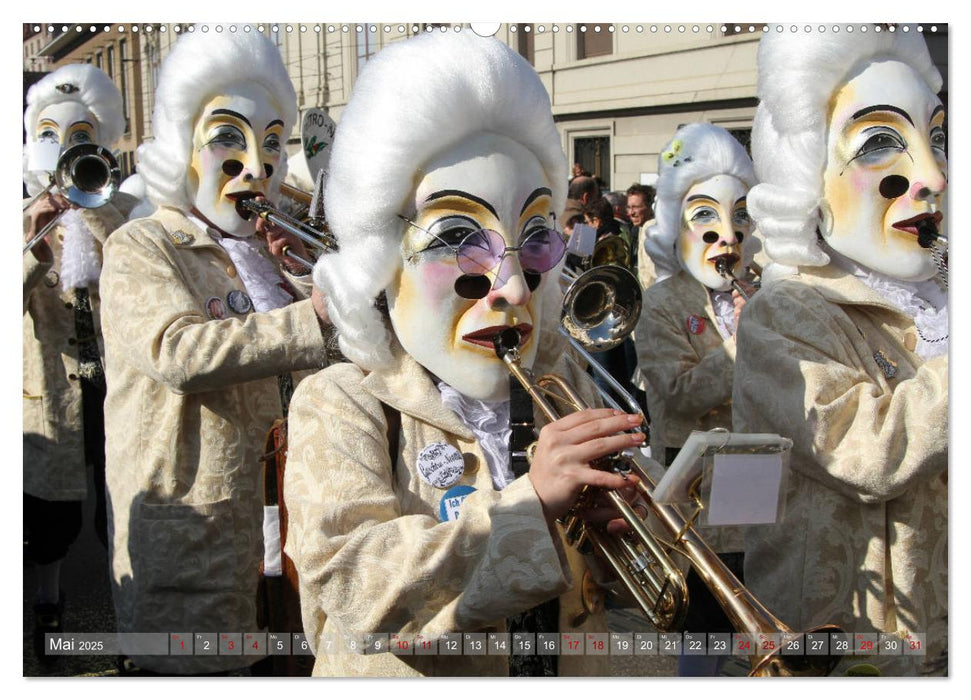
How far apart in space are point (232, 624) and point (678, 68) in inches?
129

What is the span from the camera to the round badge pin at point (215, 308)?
4.07m

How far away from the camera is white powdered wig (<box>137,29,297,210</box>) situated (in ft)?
13.8

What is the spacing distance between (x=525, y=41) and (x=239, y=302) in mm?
1653

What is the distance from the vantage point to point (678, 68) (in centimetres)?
535

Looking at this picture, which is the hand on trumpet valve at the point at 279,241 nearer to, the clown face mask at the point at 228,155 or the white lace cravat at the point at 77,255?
the clown face mask at the point at 228,155

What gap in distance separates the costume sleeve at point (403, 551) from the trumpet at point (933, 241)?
1.49m

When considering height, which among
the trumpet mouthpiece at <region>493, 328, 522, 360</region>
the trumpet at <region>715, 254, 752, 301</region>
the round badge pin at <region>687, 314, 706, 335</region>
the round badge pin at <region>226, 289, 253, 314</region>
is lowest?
the trumpet mouthpiece at <region>493, 328, 522, 360</region>

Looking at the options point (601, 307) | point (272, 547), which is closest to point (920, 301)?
point (601, 307)

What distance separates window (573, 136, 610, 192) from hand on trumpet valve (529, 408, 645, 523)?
4.93 metres

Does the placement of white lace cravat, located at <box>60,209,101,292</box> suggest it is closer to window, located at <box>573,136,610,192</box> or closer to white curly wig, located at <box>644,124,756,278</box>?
white curly wig, located at <box>644,124,756,278</box>

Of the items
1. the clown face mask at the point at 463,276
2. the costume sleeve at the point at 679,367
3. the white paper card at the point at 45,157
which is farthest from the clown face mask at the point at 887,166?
the white paper card at the point at 45,157

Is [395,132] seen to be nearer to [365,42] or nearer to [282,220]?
[365,42]

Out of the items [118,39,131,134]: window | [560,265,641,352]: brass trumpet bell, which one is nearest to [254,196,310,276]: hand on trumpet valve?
[118,39,131,134]: window

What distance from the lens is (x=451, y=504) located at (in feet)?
8.41
